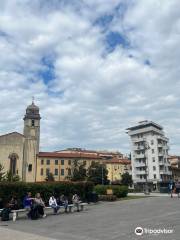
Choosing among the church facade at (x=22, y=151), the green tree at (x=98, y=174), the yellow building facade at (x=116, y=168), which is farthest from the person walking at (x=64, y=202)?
the yellow building facade at (x=116, y=168)

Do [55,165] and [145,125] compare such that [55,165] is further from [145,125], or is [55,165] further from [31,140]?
[145,125]

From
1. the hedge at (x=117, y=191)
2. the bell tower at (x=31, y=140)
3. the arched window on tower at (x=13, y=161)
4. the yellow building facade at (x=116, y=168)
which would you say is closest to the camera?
the hedge at (x=117, y=191)

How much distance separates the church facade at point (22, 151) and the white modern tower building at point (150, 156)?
3016 cm

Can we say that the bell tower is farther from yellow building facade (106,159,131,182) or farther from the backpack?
the backpack

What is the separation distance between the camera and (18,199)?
2488 centimetres

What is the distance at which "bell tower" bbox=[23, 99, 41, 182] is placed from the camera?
83.8 m

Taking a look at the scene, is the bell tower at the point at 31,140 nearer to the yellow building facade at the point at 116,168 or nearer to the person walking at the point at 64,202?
the yellow building facade at the point at 116,168

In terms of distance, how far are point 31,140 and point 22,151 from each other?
4036 millimetres

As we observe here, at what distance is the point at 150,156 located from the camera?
9562 centimetres

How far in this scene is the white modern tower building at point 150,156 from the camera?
92.4m

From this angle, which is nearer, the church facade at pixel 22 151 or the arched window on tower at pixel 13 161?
the church facade at pixel 22 151

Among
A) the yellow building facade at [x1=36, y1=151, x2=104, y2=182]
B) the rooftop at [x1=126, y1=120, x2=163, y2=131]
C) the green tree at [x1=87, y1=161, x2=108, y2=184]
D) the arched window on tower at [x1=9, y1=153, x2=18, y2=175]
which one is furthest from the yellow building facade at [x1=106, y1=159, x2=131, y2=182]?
the arched window on tower at [x1=9, y1=153, x2=18, y2=175]

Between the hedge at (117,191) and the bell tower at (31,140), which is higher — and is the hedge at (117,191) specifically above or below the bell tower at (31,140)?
below

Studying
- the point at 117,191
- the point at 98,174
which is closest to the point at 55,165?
the point at 98,174
